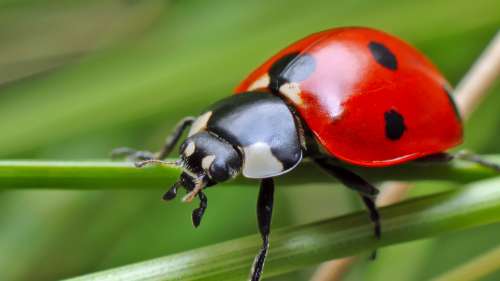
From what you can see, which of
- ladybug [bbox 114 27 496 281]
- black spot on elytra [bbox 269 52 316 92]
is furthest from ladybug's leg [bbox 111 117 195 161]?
black spot on elytra [bbox 269 52 316 92]

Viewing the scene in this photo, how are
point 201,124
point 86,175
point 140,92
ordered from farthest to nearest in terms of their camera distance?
point 140,92, point 201,124, point 86,175

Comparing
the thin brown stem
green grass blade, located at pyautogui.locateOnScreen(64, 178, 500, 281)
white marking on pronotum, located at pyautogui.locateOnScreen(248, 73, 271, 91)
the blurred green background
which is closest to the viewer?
green grass blade, located at pyautogui.locateOnScreen(64, 178, 500, 281)

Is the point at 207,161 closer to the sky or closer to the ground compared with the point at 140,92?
closer to the sky

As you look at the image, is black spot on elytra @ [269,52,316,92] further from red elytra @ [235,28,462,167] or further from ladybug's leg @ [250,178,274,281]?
ladybug's leg @ [250,178,274,281]

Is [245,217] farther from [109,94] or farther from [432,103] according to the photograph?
[432,103]

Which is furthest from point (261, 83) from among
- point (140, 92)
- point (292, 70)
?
point (140, 92)

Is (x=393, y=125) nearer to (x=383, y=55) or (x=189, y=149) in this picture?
(x=383, y=55)

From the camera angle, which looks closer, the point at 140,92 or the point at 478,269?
the point at 478,269
